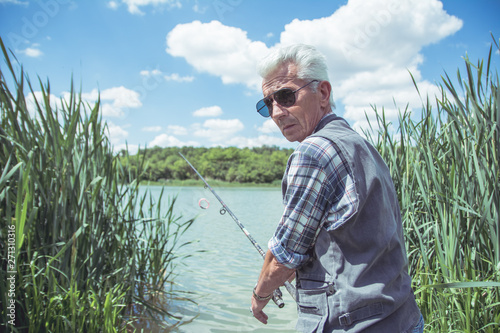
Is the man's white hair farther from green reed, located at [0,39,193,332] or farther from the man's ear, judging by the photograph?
green reed, located at [0,39,193,332]

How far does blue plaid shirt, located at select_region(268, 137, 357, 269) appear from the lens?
1.09 meters

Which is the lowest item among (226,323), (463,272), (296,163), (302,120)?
(226,323)

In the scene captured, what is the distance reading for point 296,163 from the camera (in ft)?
3.68

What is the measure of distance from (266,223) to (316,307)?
41.2 ft

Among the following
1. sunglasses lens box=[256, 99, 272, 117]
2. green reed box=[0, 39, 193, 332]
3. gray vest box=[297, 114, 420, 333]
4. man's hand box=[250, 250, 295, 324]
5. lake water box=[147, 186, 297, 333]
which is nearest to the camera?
gray vest box=[297, 114, 420, 333]

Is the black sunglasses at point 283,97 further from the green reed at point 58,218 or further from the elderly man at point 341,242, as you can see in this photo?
the green reed at point 58,218

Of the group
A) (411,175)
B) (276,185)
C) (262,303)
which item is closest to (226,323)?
(411,175)

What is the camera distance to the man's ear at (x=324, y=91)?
1.35 metres

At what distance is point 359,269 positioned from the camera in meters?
1.07

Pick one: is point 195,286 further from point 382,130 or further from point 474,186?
point 474,186

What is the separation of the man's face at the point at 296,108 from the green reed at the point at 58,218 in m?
1.45

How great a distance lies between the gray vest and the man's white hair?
263mm

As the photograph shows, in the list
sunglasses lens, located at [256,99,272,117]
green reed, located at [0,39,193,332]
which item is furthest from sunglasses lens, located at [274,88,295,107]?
green reed, located at [0,39,193,332]

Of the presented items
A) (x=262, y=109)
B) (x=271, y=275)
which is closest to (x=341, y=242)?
(x=271, y=275)
